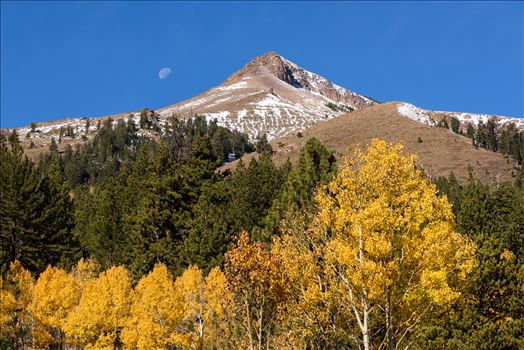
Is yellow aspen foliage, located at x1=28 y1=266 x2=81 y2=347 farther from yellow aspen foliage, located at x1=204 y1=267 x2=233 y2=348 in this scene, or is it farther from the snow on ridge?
the snow on ridge

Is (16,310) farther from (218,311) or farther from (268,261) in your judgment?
(268,261)

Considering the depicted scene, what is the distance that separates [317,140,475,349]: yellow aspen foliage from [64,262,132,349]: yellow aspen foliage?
70.7 feet

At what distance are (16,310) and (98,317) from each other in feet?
22.5

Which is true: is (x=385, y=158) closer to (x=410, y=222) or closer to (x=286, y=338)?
(x=410, y=222)

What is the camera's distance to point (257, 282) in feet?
62.8

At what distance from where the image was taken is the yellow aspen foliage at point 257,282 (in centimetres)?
1908

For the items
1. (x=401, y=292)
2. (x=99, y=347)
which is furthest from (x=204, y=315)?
(x=401, y=292)

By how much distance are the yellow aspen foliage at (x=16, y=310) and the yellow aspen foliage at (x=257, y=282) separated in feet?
74.8

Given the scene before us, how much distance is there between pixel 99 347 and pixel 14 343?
8995 mm

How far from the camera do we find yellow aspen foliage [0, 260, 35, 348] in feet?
115

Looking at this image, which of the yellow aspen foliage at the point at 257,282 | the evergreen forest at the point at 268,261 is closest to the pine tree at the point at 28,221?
the evergreen forest at the point at 268,261

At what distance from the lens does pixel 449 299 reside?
1666 centimetres

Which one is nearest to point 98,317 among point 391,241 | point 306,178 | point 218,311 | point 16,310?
point 16,310

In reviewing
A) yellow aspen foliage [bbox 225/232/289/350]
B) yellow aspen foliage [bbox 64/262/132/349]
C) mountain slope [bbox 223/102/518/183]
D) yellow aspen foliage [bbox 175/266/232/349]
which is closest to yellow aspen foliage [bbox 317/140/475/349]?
yellow aspen foliage [bbox 225/232/289/350]
